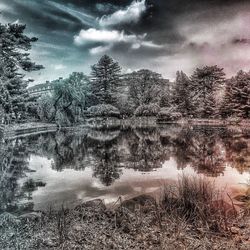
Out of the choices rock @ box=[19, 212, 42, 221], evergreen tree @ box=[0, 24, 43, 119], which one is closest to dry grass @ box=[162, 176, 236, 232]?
rock @ box=[19, 212, 42, 221]

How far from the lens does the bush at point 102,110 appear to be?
22531 mm

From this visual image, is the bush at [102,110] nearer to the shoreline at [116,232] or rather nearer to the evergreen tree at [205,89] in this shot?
the evergreen tree at [205,89]

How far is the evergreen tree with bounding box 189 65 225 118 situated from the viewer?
874 inches

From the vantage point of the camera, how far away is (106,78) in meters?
25.9

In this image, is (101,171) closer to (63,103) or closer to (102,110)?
(63,103)

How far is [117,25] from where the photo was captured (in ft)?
44.5

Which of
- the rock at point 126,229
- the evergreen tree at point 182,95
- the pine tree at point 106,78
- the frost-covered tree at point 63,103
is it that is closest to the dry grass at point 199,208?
the rock at point 126,229

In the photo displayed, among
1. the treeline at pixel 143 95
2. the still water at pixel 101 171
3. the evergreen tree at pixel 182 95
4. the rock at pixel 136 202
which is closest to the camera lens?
the rock at pixel 136 202

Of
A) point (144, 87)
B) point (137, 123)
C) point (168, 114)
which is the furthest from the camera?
point (144, 87)

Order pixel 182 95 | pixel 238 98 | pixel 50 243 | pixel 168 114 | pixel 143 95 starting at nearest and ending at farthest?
pixel 50 243 → pixel 238 98 → pixel 168 114 → pixel 182 95 → pixel 143 95

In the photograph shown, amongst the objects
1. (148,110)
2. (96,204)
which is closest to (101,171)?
(96,204)

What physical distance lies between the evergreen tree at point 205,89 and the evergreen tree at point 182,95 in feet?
1.03

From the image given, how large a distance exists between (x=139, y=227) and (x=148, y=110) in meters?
21.1

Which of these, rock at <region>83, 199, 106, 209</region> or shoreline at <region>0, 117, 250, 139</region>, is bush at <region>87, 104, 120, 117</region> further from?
rock at <region>83, 199, 106, 209</region>
